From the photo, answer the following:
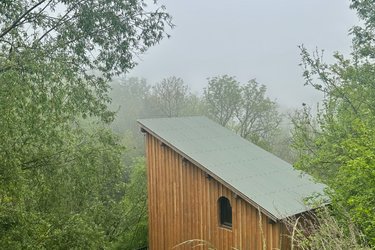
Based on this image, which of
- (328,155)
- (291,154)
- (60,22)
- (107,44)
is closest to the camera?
(60,22)

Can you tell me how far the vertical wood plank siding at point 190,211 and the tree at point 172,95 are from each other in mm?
19757

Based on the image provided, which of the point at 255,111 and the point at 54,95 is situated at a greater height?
the point at 54,95

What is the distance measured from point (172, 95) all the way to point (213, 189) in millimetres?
22168

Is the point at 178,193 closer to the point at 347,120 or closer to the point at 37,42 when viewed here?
the point at 347,120

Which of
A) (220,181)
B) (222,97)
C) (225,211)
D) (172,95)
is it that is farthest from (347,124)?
(172,95)

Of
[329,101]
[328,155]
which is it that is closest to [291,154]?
[329,101]

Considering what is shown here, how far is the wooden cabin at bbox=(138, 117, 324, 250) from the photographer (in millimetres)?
9188

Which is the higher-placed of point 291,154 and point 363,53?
point 363,53

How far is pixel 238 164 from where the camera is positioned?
10.6 m

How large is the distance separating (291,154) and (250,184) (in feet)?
71.3

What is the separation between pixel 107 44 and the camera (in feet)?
25.3

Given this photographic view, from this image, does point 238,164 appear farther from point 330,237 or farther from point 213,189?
point 330,237

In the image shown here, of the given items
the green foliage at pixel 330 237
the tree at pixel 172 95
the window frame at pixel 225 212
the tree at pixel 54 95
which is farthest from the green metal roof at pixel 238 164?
the tree at pixel 172 95

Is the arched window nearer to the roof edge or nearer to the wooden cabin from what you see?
the wooden cabin
